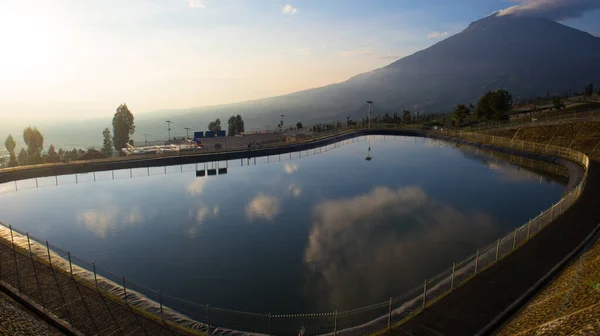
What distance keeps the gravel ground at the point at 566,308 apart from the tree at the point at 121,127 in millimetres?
96019

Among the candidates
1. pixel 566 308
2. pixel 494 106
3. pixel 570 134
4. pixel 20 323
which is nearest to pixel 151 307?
pixel 20 323

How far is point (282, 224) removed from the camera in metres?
25.4

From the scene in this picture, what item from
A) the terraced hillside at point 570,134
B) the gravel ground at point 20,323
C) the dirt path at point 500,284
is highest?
the terraced hillside at point 570,134

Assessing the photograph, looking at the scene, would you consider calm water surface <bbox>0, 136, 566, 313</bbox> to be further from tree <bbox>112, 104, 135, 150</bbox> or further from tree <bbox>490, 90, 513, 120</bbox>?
tree <bbox>112, 104, 135, 150</bbox>

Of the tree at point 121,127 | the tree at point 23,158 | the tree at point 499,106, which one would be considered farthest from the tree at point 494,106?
the tree at point 23,158

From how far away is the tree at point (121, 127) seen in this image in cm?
9500

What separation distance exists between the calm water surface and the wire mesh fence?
0.85 meters

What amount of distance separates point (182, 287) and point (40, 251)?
7.85m

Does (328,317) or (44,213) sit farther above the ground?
(44,213)

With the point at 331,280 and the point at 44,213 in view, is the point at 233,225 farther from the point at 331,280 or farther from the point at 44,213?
the point at 44,213

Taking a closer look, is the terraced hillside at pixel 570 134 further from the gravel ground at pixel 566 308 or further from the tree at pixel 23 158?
the tree at pixel 23 158


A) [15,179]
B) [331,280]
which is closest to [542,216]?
[331,280]

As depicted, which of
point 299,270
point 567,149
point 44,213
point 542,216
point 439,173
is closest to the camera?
point 299,270

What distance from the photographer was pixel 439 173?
4253cm
